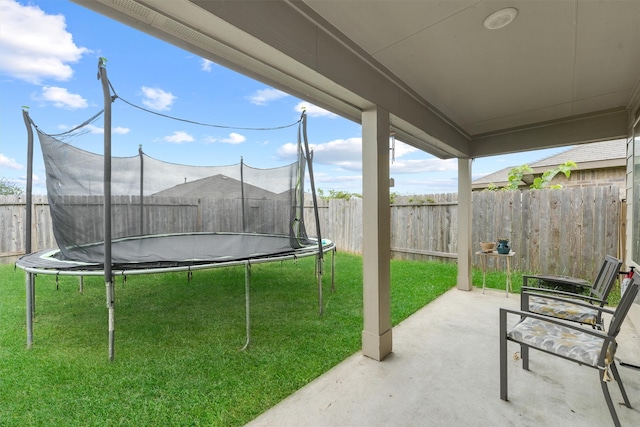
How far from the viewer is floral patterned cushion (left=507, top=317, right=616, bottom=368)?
1.49m

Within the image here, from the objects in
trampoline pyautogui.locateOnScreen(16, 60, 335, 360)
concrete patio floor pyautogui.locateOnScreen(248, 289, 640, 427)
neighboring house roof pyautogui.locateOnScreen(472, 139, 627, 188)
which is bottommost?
concrete patio floor pyautogui.locateOnScreen(248, 289, 640, 427)

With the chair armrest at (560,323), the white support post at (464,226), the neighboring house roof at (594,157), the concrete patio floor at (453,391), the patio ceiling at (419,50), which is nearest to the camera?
the patio ceiling at (419,50)

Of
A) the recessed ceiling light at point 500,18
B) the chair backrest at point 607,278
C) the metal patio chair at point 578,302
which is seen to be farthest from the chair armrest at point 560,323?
the recessed ceiling light at point 500,18

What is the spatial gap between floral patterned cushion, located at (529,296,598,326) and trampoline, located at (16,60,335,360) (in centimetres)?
202

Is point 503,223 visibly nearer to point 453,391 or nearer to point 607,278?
point 607,278

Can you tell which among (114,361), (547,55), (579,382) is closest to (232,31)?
(547,55)

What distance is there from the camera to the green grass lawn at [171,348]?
5.49 ft

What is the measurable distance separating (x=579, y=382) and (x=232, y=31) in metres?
3.02

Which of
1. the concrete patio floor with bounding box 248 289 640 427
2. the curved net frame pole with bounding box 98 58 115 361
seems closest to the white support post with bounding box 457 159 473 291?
the concrete patio floor with bounding box 248 289 640 427

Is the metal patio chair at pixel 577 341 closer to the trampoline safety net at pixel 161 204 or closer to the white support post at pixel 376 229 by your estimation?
the white support post at pixel 376 229

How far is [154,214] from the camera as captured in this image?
8.86 ft

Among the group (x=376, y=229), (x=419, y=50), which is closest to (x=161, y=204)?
(x=376, y=229)

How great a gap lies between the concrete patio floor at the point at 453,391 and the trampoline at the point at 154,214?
0.96 meters

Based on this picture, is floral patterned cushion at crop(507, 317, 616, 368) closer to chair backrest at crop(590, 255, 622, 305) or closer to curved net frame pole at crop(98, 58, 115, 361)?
chair backrest at crop(590, 255, 622, 305)
